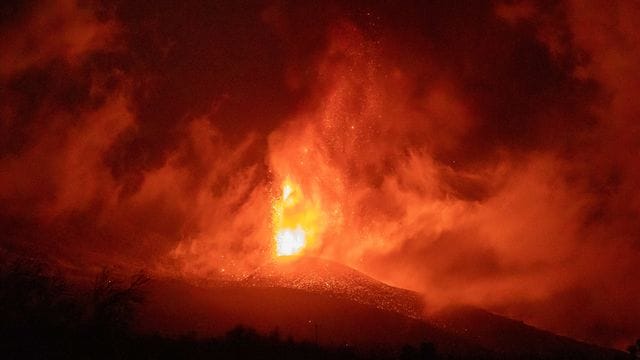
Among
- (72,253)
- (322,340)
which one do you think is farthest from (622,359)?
(72,253)

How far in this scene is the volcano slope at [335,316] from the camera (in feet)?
172

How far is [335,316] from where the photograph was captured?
58781mm

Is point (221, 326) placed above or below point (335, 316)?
below

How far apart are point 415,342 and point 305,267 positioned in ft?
64.8

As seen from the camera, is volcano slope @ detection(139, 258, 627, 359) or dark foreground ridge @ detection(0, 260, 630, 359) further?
volcano slope @ detection(139, 258, 627, 359)

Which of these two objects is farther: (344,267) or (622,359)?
(344,267)

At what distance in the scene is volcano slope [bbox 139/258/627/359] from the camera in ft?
172

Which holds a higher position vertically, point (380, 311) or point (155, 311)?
point (380, 311)

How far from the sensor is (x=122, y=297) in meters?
24.8

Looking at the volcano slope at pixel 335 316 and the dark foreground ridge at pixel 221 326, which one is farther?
the volcano slope at pixel 335 316

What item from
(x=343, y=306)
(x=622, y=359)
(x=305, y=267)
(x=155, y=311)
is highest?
(x=305, y=267)

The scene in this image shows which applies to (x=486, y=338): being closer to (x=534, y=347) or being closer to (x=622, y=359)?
(x=534, y=347)

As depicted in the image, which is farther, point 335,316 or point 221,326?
point 335,316

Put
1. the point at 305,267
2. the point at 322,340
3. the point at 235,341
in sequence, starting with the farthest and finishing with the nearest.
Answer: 1. the point at 305,267
2. the point at 322,340
3. the point at 235,341
